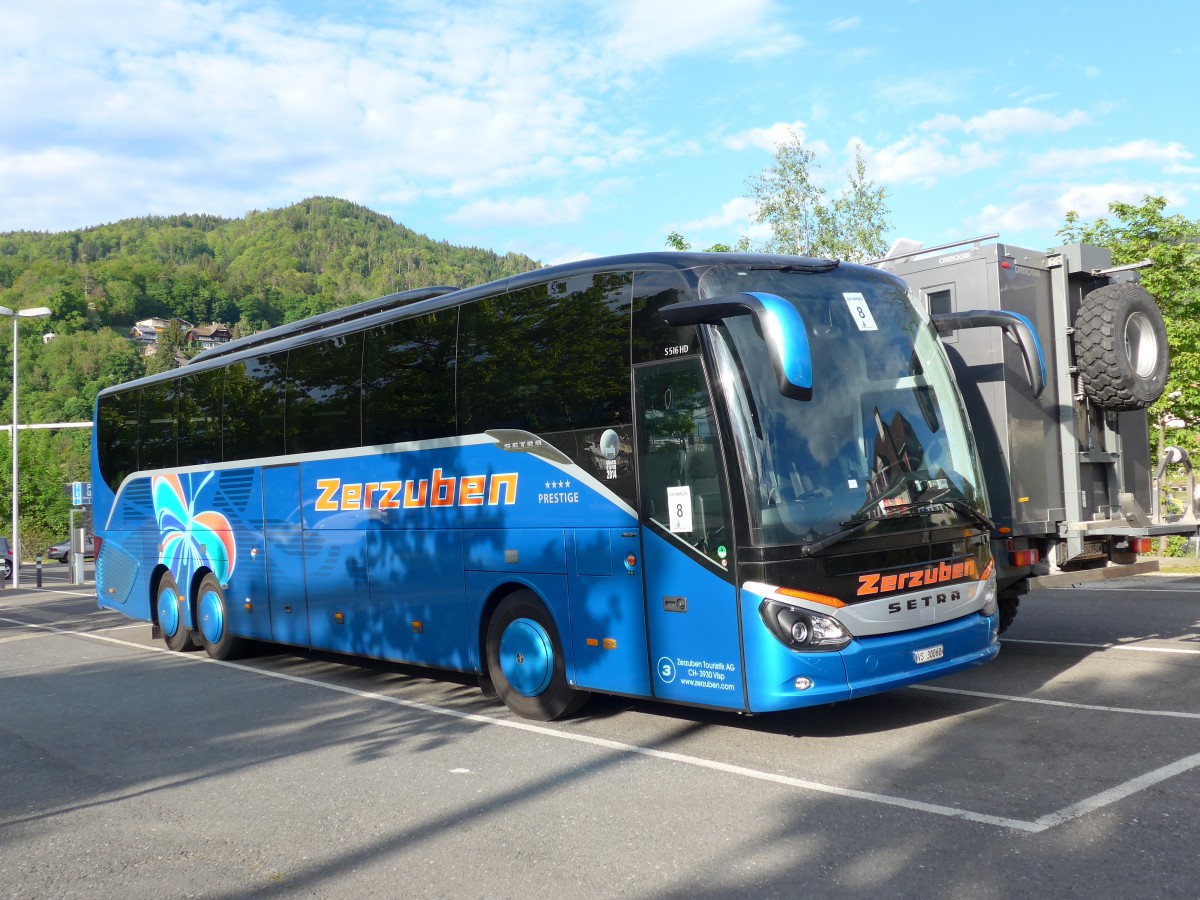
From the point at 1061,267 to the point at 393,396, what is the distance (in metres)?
6.11

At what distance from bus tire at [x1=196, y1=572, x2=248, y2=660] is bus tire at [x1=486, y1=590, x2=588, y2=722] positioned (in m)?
5.63

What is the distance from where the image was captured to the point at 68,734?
9453 millimetres

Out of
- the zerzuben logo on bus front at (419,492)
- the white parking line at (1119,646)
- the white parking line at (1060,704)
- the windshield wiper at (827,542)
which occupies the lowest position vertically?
the white parking line at (1119,646)

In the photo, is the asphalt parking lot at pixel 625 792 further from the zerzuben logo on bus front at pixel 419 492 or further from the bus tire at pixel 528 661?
the zerzuben logo on bus front at pixel 419 492

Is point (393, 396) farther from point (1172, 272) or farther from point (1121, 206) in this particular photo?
point (1121, 206)

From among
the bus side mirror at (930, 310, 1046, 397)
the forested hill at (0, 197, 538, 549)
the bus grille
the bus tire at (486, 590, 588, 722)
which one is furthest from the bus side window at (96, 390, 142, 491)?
the forested hill at (0, 197, 538, 549)

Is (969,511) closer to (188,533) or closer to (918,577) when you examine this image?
(918,577)

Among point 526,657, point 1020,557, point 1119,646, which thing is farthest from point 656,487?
point 1119,646

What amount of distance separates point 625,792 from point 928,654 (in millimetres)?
2270

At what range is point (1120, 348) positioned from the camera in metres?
9.76

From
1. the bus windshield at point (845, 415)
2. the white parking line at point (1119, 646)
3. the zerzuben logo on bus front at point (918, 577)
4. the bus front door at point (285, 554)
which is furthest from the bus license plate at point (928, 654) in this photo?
the bus front door at point (285, 554)

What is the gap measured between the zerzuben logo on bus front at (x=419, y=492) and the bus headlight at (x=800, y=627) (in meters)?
2.69

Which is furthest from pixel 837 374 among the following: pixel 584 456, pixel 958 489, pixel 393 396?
pixel 393 396

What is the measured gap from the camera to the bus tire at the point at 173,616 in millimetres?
14781
